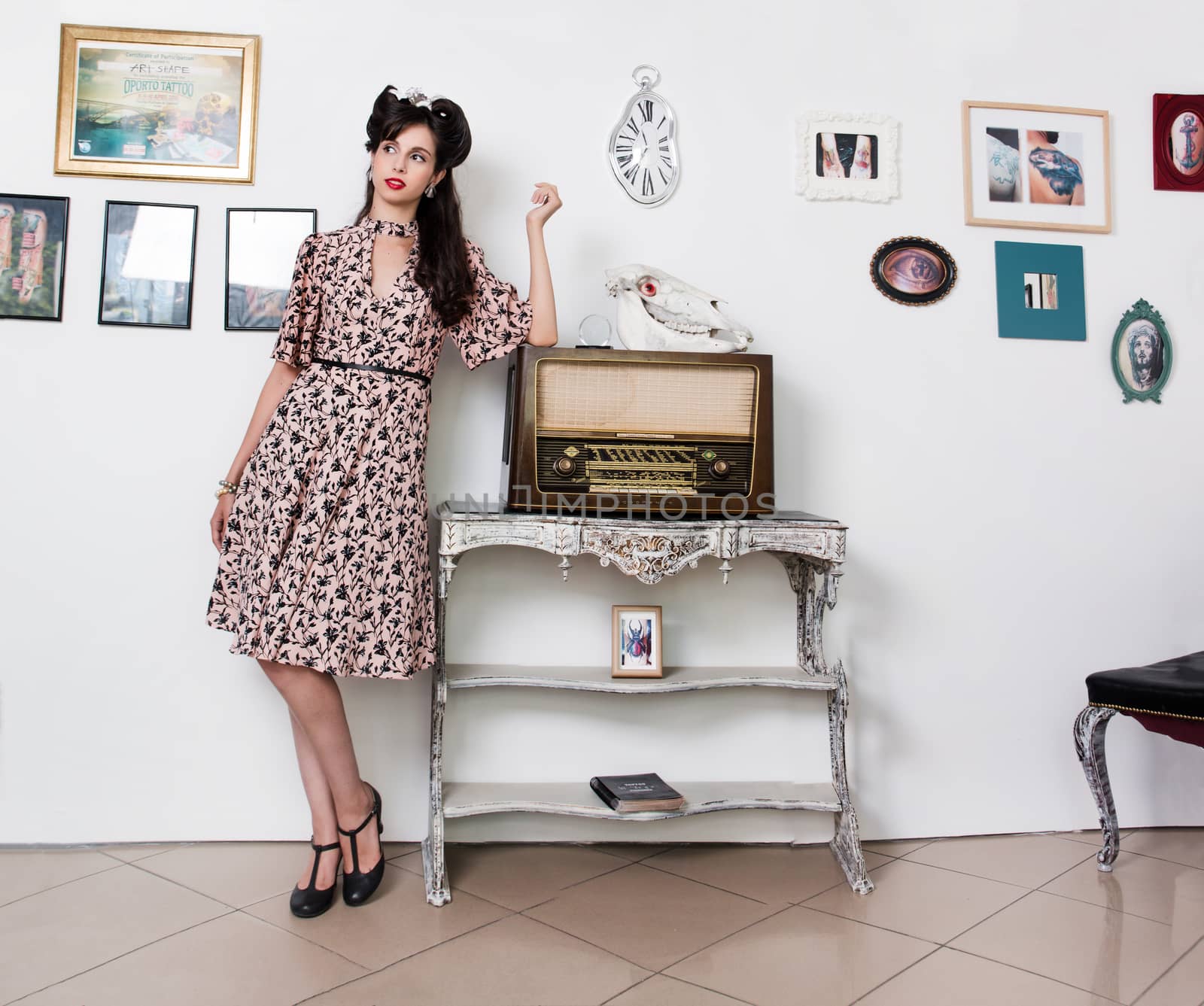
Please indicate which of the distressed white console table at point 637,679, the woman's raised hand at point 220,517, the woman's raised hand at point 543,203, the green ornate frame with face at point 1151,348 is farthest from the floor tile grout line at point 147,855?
the green ornate frame with face at point 1151,348

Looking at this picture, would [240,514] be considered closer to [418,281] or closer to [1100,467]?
[418,281]

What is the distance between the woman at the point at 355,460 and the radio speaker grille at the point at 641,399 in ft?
0.46

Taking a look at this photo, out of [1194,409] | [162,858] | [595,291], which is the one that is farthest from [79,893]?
[1194,409]

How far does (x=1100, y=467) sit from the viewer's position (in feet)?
8.32

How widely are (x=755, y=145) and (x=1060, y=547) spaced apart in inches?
52.4

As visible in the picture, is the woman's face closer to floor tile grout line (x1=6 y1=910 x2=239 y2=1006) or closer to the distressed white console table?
the distressed white console table

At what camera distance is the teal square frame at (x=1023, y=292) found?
2488 mm

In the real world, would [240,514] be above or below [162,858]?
above

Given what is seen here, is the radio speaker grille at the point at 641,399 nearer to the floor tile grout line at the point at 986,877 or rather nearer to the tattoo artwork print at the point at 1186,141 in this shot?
the floor tile grout line at the point at 986,877

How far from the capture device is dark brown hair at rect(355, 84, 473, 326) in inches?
79.5

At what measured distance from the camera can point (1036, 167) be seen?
2.51m

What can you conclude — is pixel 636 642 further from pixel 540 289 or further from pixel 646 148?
pixel 646 148

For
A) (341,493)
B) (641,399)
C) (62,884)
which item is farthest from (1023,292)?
(62,884)

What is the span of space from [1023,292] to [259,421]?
195 cm
